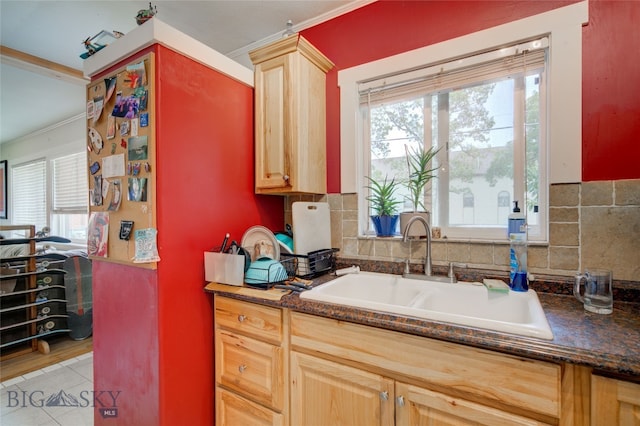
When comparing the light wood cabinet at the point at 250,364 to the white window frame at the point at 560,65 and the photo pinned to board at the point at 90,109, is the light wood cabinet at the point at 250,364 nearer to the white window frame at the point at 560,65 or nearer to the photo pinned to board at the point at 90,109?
the photo pinned to board at the point at 90,109

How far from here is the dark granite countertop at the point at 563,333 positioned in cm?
71

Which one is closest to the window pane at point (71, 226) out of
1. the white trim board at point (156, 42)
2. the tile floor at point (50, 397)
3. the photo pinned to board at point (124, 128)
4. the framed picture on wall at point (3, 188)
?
the framed picture on wall at point (3, 188)

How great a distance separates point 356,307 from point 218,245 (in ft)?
2.79

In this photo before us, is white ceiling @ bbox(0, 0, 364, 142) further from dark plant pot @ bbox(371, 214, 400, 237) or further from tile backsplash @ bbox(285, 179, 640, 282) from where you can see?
tile backsplash @ bbox(285, 179, 640, 282)

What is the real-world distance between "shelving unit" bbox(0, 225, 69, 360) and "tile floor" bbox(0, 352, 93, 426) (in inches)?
18.7

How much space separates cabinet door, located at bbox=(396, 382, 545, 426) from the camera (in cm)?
84

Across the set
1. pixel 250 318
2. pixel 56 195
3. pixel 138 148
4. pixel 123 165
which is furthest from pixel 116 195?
pixel 56 195

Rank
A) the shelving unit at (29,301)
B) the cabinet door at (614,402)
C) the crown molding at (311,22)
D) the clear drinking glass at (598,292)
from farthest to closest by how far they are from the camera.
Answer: the shelving unit at (29,301)
the crown molding at (311,22)
the clear drinking glass at (598,292)
the cabinet door at (614,402)

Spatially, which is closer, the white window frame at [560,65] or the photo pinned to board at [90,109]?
the white window frame at [560,65]

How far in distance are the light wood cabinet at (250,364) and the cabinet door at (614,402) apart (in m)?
0.97

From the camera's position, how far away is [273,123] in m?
1.69

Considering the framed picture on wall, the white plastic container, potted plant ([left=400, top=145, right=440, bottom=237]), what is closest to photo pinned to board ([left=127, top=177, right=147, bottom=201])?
the white plastic container

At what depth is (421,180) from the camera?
1587mm

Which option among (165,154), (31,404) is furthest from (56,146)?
(165,154)
